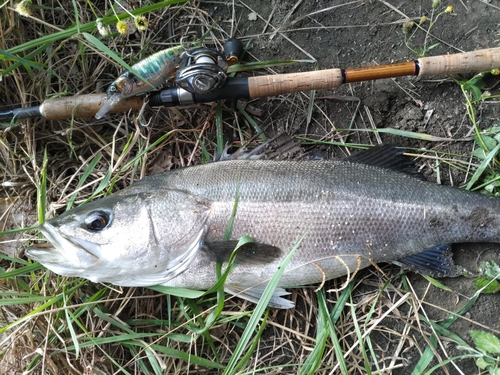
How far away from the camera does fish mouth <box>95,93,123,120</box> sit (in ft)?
9.44

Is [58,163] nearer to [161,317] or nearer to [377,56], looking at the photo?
[161,317]

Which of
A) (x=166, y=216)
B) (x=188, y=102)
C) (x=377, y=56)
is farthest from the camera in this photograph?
(x=377, y=56)

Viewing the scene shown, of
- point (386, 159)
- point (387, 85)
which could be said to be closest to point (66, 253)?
point (386, 159)

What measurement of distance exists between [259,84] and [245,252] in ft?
3.73

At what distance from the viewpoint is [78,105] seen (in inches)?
116

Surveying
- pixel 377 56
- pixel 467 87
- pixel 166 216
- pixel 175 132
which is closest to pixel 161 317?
pixel 166 216

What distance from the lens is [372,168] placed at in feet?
9.27

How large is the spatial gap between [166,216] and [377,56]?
76.4 inches

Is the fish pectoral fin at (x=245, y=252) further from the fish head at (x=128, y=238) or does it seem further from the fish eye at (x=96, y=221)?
the fish eye at (x=96, y=221)

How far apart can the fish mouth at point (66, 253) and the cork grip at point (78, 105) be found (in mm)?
847

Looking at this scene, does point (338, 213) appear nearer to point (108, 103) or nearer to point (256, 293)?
point (256, 293)

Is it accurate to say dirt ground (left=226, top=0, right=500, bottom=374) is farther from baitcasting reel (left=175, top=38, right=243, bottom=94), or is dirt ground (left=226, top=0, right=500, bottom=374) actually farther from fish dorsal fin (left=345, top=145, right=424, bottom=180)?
baitcasting reel (left=175, top=38, right=243, bottom=94)

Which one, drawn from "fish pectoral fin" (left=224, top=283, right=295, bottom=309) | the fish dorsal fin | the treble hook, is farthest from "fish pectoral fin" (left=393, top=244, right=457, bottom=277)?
the treble hook

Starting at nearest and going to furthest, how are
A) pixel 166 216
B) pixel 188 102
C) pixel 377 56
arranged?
pixel 166 216
pixel 188 102
pixel 377 56
